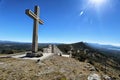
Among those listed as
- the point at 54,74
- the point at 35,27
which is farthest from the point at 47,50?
the point at 54,74

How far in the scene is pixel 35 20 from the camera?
48.4 feet

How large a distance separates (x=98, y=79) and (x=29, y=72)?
149 inches

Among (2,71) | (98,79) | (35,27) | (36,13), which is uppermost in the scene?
(36,13)

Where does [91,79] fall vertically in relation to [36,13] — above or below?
below

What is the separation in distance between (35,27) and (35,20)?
68 cm

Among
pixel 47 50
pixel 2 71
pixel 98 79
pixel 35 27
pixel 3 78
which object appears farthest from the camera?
pixel 47 50

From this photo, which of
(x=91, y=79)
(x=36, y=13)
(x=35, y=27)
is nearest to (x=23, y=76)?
(x=91, y=79)

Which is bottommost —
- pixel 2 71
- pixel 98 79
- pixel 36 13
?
pixel 98 79

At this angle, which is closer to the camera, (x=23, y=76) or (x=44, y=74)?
(x=23, y=76)

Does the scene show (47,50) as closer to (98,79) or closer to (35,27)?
(35,27)

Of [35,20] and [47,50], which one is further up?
[35,20]

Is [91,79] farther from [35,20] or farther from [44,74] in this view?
[35,20]

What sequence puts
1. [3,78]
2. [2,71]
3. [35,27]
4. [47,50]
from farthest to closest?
[47,50] < [35,27] < [2,71] < [3,78]

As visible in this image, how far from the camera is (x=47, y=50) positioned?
21359 millimetres
